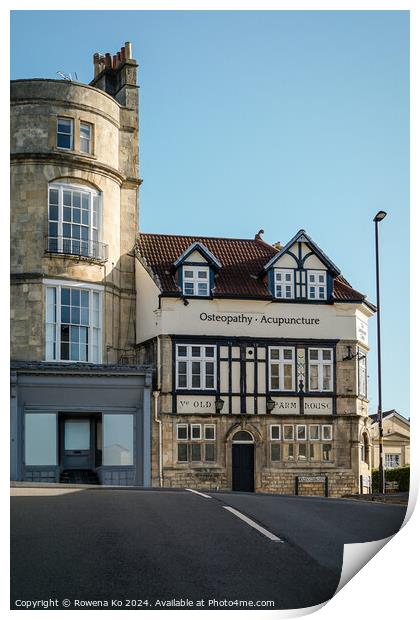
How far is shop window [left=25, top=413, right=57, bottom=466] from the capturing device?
1069 centimetres

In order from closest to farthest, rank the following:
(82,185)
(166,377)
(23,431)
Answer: (23,431), (82,185), (166,377)

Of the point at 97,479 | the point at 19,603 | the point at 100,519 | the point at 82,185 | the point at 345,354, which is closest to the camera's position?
the point at 19,603

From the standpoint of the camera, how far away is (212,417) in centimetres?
1508

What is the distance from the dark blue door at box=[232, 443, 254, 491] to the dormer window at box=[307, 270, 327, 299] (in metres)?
2.11

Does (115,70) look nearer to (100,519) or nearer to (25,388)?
(25,388)

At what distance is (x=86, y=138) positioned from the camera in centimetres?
1277

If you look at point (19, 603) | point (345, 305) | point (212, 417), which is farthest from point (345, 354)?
point (19, 603)

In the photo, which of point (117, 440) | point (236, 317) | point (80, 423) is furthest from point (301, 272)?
point (80, 423)

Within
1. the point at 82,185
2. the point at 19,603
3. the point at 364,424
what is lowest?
the point at 19,603

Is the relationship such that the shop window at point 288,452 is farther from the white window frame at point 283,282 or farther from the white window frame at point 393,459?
the white window frame at point 283,282

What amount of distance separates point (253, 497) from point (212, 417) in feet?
10.5

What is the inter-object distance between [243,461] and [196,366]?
5.57ft

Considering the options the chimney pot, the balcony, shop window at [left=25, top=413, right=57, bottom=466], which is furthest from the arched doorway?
the chimney pot

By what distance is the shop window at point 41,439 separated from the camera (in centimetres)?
1069
